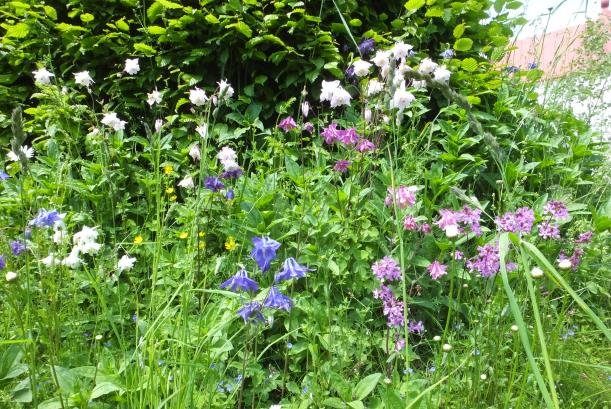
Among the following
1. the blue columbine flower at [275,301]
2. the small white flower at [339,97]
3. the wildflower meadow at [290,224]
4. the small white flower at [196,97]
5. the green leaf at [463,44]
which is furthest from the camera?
the green leaf at [463,44]

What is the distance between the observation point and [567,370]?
1892 mm

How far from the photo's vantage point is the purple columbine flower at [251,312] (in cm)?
112

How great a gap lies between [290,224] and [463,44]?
1.69 meters

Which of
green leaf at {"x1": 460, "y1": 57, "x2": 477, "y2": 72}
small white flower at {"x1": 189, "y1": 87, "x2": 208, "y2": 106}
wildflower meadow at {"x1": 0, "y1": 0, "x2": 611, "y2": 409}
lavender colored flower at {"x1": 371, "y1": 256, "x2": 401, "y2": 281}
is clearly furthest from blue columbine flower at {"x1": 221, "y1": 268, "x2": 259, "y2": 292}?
green leaf at {"x1": 460, "y1": 57, "x2": 477, "y2": 72}

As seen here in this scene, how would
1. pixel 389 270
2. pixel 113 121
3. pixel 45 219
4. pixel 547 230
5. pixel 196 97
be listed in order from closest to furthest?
pixel 45 219 → pixel 389 270 → pixel 547 230 → pixel 196 97 → pixel 113 121

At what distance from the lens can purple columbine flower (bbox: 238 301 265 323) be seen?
3.68 feet

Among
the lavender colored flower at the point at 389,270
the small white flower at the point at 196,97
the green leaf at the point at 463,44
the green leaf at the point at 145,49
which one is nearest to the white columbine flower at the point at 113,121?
the green leaf at the point at 145,49

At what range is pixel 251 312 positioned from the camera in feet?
3.69

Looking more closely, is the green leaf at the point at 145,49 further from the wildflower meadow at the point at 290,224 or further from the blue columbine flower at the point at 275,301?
the blue columbine flower at the point at 275,301

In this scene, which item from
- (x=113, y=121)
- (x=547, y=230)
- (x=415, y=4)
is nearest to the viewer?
(x=547, y=230)

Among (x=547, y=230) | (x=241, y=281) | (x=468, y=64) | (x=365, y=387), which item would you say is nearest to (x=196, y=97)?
(x=241, y=281)

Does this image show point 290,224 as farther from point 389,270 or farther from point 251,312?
point 251,312

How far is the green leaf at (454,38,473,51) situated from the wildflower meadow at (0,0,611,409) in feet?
0.28

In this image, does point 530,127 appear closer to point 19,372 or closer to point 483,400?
point 483,400
